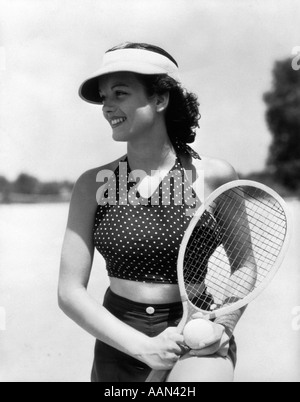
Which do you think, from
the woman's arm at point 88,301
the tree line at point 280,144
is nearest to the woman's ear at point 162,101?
the woman's arm at point 88,301

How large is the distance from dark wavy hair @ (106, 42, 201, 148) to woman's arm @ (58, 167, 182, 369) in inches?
9.0

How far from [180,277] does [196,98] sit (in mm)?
451

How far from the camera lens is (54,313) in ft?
8.83

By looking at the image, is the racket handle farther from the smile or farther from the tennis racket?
the smile

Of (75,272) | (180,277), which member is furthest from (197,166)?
(75,272)

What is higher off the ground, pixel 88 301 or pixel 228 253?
pixel 228 253

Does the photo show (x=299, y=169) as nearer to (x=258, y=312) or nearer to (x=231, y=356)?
(x=258, y=312)

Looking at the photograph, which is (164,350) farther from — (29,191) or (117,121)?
(29,191)

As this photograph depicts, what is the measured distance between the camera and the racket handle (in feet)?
4.40

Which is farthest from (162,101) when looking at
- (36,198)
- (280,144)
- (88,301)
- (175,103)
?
(36,198)

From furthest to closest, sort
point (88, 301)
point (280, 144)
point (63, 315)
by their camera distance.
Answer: point (280, 144), point (63, 315), point (88, 301)

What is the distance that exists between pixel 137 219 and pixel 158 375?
13.6 inches

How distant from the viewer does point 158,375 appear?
1.34 m
